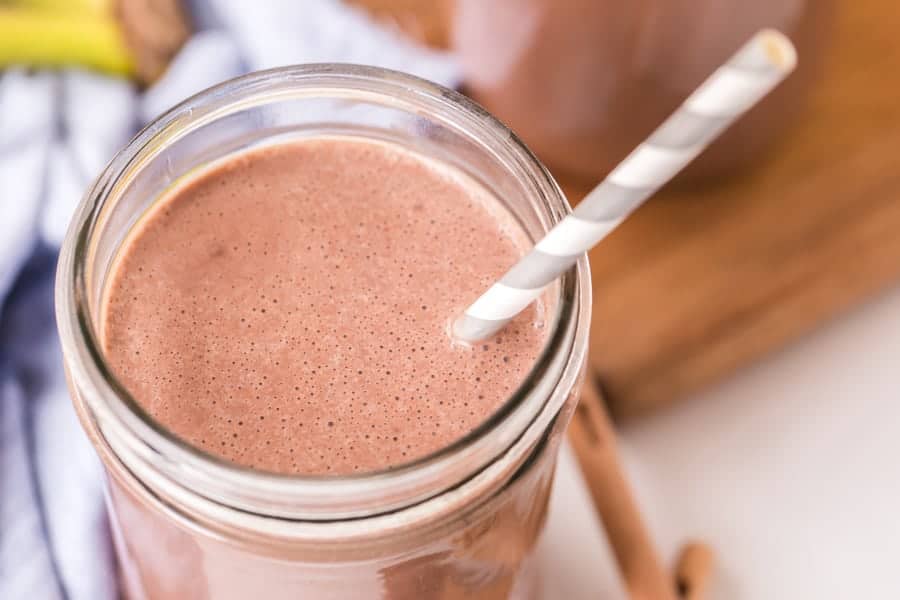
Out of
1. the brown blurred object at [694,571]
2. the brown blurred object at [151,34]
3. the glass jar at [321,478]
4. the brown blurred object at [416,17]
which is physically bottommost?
the brown blurred object at [694,571]

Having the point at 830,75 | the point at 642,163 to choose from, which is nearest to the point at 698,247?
the point at 830,75

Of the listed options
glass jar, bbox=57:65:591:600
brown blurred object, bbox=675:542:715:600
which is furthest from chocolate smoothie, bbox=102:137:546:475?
brown blurred object, bbox=675:542:715:600

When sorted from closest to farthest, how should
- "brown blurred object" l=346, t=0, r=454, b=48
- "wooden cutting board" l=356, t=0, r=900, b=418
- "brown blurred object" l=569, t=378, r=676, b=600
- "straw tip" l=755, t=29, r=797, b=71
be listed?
"straw tip" l=755, t=29, r=797, b=71, "brown blurred object" l=569, t=378, r=676, b=600, "wooden cutting board" l=356, t=0, r=900, b=418, "brown blurred object" l=346, t=0, r=454, b=48

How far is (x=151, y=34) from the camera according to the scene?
1148mm

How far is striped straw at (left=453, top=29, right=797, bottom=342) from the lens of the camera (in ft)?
1.55

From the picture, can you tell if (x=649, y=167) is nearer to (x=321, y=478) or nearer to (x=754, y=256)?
(x=321, y=478)

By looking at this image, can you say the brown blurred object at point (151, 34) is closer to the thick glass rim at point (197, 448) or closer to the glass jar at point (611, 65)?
the glass jar at point (611, 65)

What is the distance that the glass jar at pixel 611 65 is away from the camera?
3.11 feet

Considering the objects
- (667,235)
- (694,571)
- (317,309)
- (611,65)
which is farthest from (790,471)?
(317,309)

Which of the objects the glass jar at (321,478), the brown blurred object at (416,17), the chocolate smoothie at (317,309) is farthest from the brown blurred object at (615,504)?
the brown blurred object at (416,17)

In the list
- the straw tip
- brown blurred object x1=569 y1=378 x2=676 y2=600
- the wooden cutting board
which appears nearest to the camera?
the straw tip

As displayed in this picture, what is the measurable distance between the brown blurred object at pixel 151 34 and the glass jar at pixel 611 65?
Answer: 279 millimetres

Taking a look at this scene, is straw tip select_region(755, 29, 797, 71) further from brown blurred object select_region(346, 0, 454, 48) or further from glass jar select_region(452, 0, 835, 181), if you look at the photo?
brown blurred object select_region(346, 0, 454, 48)

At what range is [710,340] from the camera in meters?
1.06
